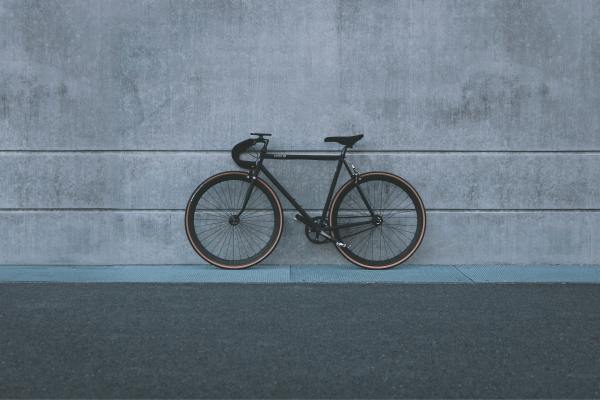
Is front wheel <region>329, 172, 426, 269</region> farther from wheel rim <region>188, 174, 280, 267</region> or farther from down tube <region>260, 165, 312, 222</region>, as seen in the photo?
wheel rim <region>188, 174, 280, 267</region>

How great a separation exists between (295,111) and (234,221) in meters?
1.19

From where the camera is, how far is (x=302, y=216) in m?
7.03

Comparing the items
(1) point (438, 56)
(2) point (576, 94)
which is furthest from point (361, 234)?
(2) point (576, 94)

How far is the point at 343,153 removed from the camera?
6969 millimetres

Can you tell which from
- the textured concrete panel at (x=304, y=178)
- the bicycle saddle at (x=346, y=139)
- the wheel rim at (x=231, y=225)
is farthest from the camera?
the textured concrete panel at (x=304, y=178)

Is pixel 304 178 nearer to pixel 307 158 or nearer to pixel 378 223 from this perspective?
pixel 307 158

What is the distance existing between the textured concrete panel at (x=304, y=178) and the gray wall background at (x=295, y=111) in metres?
0.01

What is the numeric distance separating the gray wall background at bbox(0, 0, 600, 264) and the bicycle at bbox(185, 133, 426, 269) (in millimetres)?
224

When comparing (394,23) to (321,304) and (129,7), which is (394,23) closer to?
(129,7)

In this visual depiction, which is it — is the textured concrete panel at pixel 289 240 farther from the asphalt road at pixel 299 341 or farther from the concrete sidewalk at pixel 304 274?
the asphalt road at pixel 299 341

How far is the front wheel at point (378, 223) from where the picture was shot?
6988mm

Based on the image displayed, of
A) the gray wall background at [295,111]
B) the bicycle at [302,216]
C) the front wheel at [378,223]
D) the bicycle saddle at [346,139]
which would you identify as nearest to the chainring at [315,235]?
the bicycle at [302,216]

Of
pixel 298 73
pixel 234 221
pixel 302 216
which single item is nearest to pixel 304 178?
pixel 302 216

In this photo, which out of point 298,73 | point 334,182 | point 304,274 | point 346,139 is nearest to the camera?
point 304,274
